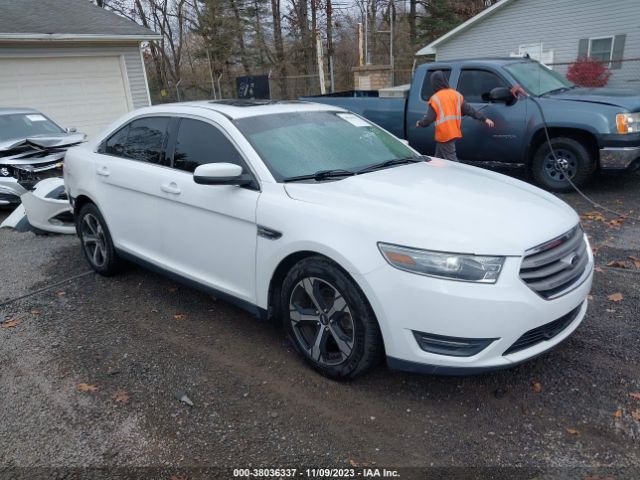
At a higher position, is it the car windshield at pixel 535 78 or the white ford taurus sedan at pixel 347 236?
the car windshield at pixel 535 78

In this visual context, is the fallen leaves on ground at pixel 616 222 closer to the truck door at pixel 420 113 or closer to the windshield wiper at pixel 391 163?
the truck door at pixel 420 113

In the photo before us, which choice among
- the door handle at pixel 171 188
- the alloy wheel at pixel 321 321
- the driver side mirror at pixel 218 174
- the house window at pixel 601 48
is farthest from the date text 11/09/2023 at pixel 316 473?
the house window at pixel 601 48

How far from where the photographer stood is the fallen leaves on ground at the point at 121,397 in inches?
124

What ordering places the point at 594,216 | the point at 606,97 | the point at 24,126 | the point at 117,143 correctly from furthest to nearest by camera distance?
the point at 24,126 < the point at 606,97 < the point at 594,216 < the point at 117,143

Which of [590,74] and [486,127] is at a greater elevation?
[590,74]

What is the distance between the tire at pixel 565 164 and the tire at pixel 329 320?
5.36 metres

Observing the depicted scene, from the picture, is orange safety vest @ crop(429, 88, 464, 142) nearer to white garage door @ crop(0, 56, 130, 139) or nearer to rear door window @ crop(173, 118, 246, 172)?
rear door window @ crop(173, 118, 246, 172)

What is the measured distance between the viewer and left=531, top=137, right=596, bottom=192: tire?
6.93 meters

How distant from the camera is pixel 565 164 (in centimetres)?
712

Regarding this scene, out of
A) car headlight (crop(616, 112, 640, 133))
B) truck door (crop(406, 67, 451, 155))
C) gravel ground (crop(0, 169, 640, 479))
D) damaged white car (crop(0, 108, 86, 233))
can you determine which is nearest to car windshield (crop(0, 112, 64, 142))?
damaged white car (crop(0, 108, 86, 233))

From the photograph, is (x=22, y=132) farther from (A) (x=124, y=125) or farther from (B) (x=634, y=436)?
(B) (x=634, y=436)

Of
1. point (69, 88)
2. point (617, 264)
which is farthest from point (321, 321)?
point (69, 88)

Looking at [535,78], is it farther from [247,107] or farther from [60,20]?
[60,20]

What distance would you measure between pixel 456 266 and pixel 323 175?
119cm
